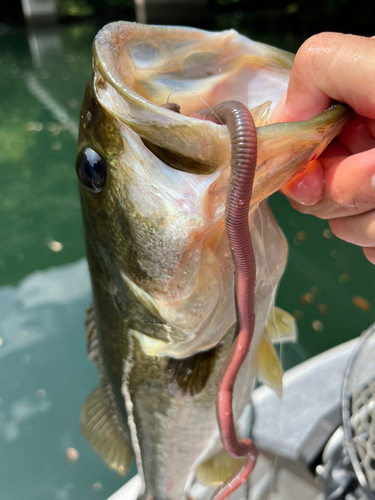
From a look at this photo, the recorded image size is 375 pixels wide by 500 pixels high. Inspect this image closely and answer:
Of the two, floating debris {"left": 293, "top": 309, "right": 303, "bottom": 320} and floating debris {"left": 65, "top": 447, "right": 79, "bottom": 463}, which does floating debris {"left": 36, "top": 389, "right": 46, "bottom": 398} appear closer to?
floating debris {"left": 65, "top": 447, "right": 79, "bottom": 463}

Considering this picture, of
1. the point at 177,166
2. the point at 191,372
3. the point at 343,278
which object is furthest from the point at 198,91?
the point at 343,278

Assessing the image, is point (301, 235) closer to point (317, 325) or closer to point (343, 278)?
point (343, 278)

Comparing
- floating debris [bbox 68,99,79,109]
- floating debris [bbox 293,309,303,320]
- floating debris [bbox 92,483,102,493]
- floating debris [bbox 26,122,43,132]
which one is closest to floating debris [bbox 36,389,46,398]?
floating debris [bbox 92,483,102,493]

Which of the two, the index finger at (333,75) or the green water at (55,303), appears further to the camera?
the green water at (55,303)

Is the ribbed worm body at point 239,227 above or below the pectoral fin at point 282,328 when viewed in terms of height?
above

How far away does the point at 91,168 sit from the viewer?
65cm

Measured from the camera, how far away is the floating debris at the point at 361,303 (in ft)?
9.03

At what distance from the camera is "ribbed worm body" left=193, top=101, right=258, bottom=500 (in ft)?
1.62

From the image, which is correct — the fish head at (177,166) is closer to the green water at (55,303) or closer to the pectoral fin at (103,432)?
the pectoral fin at (103,432)

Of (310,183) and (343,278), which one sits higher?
(310,183)

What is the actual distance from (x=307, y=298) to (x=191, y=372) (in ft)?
7.18

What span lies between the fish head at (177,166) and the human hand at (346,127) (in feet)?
0.14

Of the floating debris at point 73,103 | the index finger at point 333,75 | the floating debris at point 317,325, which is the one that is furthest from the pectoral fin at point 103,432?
the floating debris at point 73,103

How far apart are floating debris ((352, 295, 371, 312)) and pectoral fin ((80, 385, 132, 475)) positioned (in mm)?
2194
